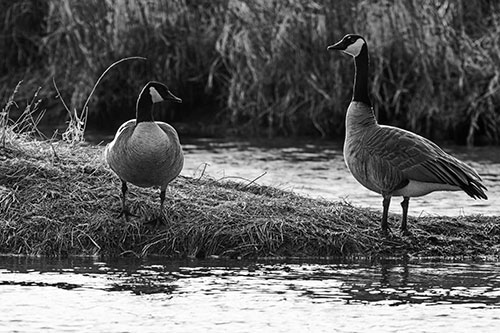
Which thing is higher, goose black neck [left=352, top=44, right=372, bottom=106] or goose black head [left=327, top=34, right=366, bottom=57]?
goose black head [left=327, top=34, right=366, bottom=57]

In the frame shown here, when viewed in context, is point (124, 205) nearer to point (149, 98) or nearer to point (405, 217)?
point (149, 98)

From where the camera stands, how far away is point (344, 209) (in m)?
9.30

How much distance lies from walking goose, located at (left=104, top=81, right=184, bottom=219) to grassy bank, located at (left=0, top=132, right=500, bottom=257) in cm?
24

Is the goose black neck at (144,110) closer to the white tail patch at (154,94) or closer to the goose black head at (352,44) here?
the white tail patch at (154,94)

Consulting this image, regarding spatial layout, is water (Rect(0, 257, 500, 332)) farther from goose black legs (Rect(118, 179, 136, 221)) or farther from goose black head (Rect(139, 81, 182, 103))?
goose black head (Rect(139, 81, 182, 103))

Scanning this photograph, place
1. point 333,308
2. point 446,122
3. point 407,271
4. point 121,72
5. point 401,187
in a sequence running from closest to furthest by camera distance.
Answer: point 333,308 → point 407,271 → point 401,187 → point 446,122 → point 121,72

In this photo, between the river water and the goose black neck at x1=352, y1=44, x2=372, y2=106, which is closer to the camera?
the river water

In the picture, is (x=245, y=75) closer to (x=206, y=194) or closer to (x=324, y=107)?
(x=324, y=107)

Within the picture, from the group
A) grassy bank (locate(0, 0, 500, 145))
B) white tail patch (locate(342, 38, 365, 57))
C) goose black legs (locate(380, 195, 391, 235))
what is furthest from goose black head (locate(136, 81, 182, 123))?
grassy bank (locate(0, 0, 500, 145))

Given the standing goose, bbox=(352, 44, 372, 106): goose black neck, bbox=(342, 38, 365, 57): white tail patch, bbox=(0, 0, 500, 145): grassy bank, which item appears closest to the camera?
the standing goose

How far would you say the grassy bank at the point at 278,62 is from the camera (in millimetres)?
16312

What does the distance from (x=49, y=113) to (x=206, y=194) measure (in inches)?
379

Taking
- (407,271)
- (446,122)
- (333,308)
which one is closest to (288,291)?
(333,308)

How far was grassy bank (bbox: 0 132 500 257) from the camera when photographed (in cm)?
866
